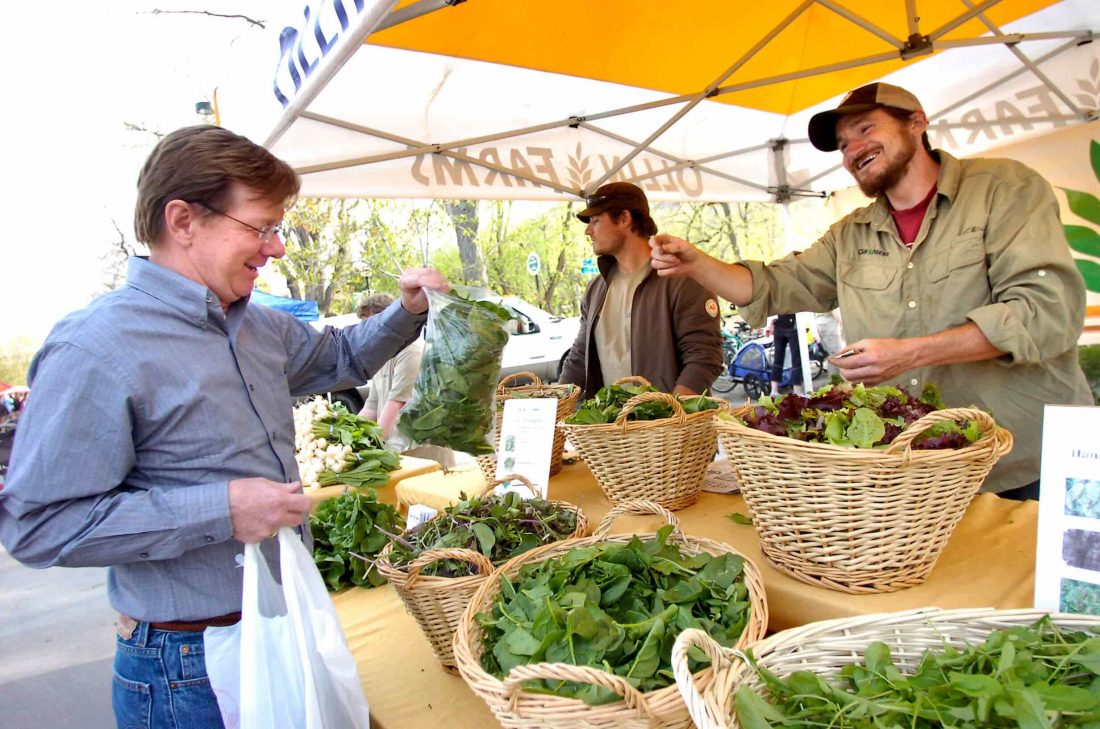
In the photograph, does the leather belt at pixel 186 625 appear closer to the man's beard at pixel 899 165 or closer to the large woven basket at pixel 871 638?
the large woven basket at pixel 871 638

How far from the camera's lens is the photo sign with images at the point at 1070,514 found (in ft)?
3.22

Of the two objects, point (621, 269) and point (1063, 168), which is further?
point (1063, 168)

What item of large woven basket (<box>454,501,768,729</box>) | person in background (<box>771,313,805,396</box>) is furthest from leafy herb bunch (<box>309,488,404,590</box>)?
person in background (<box>771,313,805,396</box>)

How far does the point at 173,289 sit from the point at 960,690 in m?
1.40

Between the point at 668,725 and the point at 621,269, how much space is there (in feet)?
7.64

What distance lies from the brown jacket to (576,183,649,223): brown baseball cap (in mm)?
309

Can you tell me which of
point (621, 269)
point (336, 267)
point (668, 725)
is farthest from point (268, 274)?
point (668, 725)

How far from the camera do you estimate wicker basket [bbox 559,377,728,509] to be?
166cm

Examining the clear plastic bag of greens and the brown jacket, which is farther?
the brown jacket

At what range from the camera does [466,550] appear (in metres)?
1.36

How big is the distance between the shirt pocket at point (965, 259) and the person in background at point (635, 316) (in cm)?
103

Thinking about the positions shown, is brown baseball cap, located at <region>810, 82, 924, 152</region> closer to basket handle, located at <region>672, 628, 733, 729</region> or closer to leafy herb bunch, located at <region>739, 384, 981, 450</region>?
leafy herb bunch, located at <region>739, 384, 981, 450</region>

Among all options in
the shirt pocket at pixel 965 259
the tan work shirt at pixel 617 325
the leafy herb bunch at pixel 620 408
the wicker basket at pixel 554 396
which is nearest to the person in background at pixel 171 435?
the leafy herb bunch at pixel 620 408

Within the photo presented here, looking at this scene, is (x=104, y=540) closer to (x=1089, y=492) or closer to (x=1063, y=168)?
(x=1089, y=492)
